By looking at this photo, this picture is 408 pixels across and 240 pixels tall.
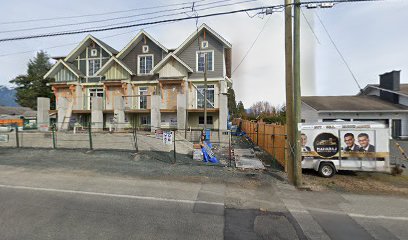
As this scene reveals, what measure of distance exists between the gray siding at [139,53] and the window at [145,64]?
427 millimetres

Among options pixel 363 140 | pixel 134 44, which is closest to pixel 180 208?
pixel 363 140

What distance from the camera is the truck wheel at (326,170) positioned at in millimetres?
8609

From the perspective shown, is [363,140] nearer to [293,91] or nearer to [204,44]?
[293,91]

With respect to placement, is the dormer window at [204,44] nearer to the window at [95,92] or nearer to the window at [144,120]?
the window at [144,120]

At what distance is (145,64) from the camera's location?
2225 cm

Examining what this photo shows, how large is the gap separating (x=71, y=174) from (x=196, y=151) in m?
5.40

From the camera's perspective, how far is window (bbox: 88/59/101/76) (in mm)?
23069

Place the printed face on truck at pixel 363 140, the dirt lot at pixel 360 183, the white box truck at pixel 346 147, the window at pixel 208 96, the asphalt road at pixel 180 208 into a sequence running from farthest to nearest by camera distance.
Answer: the window at pixel 208 96 < the printed face on truck at pixel 363 140 < the white box truck at pixel 346 147 < the dirt lot at pixel 360 183 < the asphalt road at pixel 180 208

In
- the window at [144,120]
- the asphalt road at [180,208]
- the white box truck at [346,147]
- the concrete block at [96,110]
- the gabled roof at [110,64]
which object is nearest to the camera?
the asphalt road at [180,208]

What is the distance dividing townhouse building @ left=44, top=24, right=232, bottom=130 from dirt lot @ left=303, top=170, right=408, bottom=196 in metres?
11.3

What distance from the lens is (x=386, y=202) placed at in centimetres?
598

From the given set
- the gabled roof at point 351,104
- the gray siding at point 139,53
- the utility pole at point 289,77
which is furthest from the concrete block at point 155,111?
the gabled roof at point 351,104

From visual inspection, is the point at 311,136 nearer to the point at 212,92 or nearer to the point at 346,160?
the point at 346,160

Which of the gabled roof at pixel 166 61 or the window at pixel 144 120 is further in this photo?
the window at pixel 144 120
